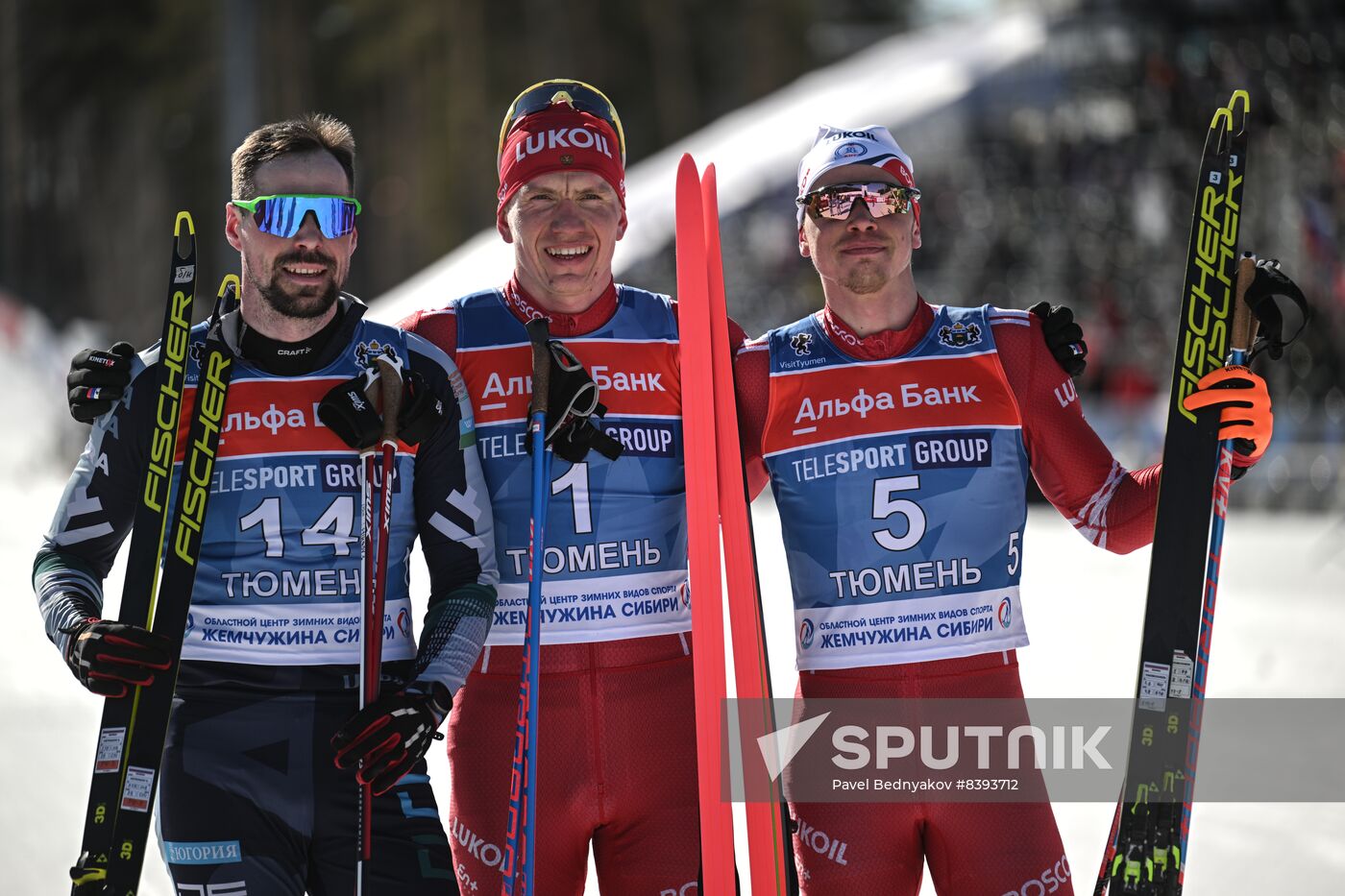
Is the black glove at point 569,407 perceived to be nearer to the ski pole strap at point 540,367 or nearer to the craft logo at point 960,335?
the ski pole strap at point 540,367

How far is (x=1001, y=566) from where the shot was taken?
383 cm

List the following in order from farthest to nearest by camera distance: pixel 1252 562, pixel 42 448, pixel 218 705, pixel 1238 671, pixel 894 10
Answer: pixel 894 10 < pixel 42 448 < pixel 1252 562 < pixel 1238 671 < pixel 218 705

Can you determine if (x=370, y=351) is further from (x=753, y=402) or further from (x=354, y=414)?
(x=753, y=402)

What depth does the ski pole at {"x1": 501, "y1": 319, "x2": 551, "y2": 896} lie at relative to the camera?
11.8ft

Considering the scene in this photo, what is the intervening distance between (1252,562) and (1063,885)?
10504 mm

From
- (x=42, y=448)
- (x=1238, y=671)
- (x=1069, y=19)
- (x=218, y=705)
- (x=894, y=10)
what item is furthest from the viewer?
(x=894, y=10)

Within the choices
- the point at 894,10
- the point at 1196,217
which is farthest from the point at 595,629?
the point at 894,10

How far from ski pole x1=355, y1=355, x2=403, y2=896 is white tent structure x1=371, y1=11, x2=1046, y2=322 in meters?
12.8

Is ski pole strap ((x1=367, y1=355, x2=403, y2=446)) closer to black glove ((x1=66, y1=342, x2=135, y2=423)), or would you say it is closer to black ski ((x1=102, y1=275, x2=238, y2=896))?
black ski ((x1=102, y1=275, x2=238, y2=896))

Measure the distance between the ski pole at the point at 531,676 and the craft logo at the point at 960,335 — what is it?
100cm

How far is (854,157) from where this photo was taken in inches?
156

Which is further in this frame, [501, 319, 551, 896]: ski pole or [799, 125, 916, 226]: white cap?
[799, 125, 916, 226]: white cap

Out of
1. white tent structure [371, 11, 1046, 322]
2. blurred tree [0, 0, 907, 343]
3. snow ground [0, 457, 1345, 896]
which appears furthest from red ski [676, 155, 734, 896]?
blurred tree [0, 0, 907, 343]

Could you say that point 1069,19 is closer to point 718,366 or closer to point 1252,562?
point 1252,562
